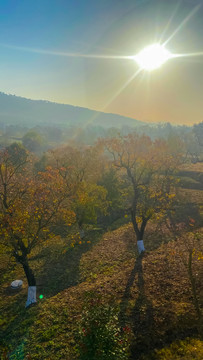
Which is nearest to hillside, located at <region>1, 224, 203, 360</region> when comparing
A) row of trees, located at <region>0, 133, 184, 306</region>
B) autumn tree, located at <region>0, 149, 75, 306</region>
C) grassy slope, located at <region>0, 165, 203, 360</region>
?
grassy slope, located at <region>0, 165, 203, 360</region>

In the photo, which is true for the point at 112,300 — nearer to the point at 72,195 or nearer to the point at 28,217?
the point at 28,217

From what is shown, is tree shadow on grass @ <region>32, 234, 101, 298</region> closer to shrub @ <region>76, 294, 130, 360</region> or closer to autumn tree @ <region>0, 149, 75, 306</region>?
autumn tree @ <region>0, 149, 75, 306</region>

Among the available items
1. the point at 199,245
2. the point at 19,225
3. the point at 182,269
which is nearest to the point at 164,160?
the point at 199,245

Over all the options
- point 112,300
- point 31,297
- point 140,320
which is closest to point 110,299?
point 112,300

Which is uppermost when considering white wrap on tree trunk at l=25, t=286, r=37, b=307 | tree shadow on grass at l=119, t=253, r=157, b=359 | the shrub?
the shrub

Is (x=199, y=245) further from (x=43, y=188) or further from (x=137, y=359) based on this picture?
(x=43, y=188)

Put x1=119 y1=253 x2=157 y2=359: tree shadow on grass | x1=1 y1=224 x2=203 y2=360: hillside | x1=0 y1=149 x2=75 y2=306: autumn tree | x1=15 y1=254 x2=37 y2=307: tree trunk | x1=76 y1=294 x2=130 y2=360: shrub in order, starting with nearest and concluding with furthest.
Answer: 1. x1=76 y1=294 x2=130 y2=360: shrub
2. x1=119 y1=253 x2=157 y2=359: tree shadow on grass
3. x1=1 y1=224 x2=203 y2=360: hillside
4. x1=0 y1=149 x2=75 y2=306: autumn tree
5. x1=15 y1=254 x2=37 y2=307: tree trunk
